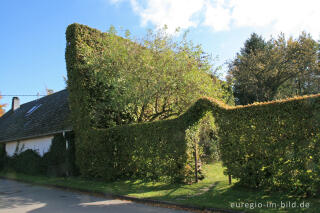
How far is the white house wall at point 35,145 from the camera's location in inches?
648

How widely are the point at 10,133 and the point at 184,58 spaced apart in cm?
1780

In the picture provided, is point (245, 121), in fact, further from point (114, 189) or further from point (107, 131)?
point (107, 131)

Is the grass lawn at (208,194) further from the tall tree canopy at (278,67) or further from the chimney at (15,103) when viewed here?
the chimney at (15,103)

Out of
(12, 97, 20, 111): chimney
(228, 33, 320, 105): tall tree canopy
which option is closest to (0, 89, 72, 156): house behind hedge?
(12, 97, 20, 111): chimney

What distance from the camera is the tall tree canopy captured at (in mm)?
23828

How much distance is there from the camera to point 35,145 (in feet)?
57.7

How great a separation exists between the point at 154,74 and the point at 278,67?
18072 millimetres

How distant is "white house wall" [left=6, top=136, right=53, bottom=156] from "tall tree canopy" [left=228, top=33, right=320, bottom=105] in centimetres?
1669

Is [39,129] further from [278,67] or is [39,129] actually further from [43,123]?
[278,67]

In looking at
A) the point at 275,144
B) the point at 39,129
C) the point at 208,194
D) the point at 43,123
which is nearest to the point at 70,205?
the point at 208,194

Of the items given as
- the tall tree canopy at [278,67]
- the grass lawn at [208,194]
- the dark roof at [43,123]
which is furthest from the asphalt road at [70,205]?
the tall tree canopy at [278,67]

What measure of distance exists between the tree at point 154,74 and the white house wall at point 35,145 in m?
6.01

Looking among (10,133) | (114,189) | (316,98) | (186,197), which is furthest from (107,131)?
(10,133)

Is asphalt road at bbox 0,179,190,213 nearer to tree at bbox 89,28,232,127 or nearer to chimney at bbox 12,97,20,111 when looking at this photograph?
tree at bbox 89,28,232,127
